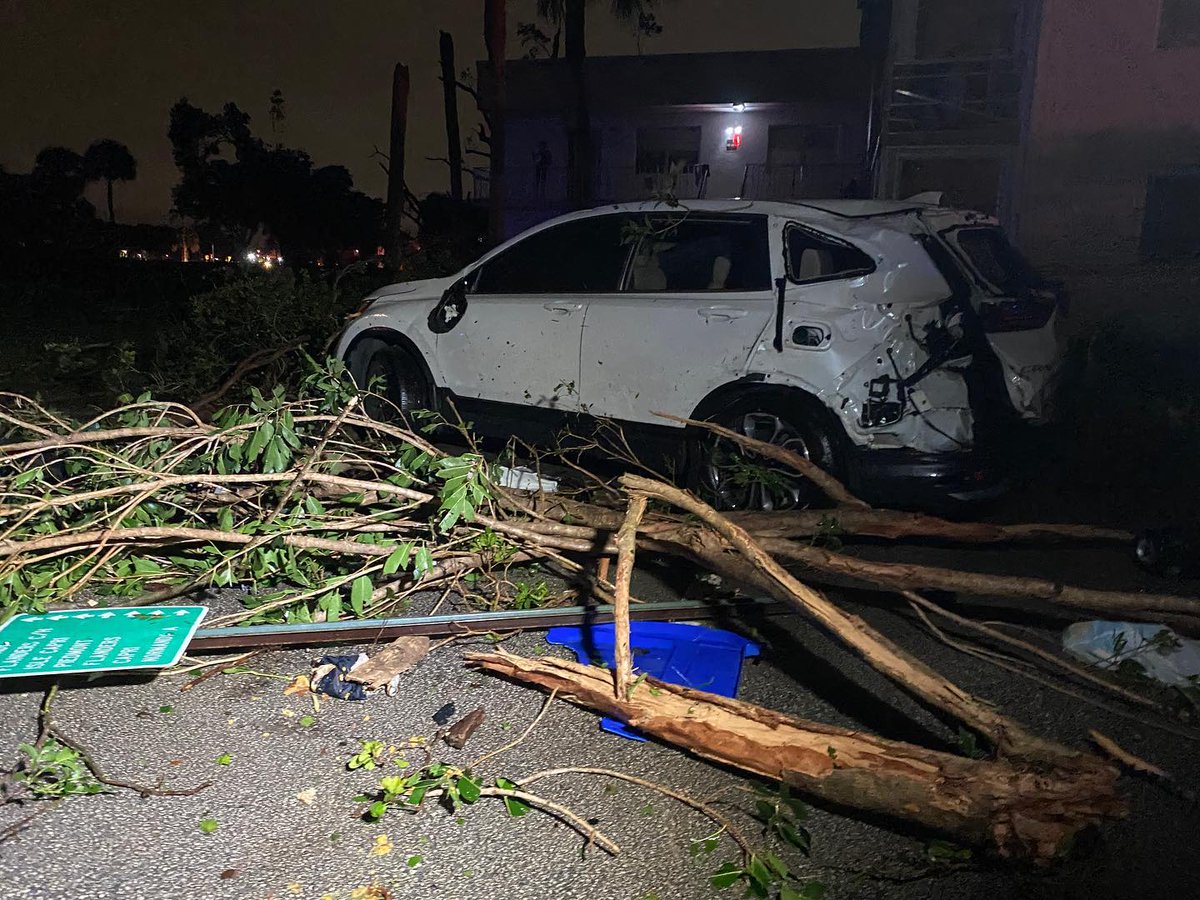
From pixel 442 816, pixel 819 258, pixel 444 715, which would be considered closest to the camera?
pixel 442 816

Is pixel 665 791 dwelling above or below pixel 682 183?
below

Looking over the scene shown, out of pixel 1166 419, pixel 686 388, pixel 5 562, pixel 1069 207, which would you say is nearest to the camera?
pixel 5 562

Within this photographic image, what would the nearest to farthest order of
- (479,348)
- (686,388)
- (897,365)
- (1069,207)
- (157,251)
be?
(897,365) < (686,388) < (479,348) < (1069,207) < (157,251)

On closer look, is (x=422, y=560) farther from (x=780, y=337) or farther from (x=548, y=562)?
(x=780, y=337)

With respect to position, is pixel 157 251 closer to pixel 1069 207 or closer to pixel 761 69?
pixel 761 69

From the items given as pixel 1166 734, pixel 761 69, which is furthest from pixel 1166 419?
pixel 761 69

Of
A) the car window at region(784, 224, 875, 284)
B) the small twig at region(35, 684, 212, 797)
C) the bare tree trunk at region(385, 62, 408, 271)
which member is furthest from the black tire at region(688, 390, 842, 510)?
the bare tree trunk at region(385, 62, 408, 271)

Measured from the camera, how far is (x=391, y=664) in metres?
3.38

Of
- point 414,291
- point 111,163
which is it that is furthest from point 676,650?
point 111,163

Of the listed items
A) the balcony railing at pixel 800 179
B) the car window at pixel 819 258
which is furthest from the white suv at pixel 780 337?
the balcony railing at pixel 800 179

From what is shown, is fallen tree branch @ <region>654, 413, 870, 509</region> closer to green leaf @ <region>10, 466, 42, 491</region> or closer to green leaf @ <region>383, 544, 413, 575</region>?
green leaf @ <region>383, 544, 413, 575</region>

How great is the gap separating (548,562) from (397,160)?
55.4 feet

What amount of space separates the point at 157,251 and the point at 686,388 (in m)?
75.5

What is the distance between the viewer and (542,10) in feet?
72.9
